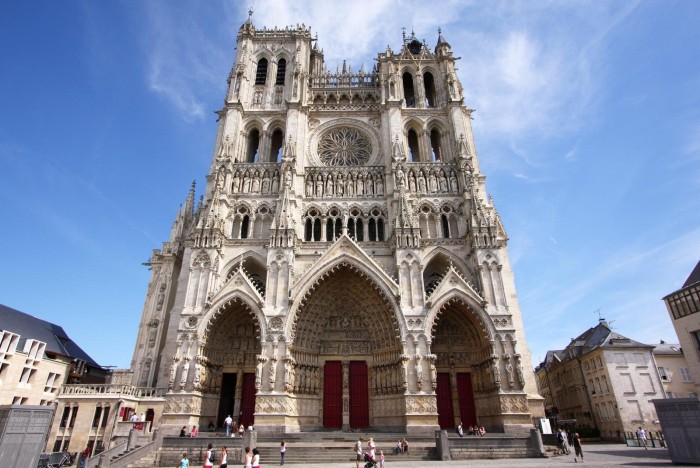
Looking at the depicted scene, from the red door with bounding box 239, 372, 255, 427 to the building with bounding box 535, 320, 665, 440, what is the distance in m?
19.9

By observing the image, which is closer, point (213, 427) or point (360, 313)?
point (213, 427)

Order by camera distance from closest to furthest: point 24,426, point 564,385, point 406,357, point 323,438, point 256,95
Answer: point 24,426 < point 323,438 < point 406,357 < point 256,95 < point 564,385

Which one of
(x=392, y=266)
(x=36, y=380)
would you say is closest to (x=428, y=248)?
(x=392, y=266)

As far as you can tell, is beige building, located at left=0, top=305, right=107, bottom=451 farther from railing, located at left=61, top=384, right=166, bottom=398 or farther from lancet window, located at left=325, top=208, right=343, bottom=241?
lancet window, located at left=325, top=208, right=343, bottom=241

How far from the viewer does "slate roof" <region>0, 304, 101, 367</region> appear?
23922 mm

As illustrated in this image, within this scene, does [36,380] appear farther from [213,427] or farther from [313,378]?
[313,378]

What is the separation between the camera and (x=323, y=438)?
17203mm

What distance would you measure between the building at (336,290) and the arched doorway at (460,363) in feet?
0.23

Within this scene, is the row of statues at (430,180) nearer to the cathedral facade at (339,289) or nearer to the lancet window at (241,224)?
the cathedral facade at (339,289)

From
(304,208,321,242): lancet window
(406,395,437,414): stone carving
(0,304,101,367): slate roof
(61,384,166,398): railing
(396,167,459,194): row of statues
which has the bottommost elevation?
(406,395,437,414): stone carving

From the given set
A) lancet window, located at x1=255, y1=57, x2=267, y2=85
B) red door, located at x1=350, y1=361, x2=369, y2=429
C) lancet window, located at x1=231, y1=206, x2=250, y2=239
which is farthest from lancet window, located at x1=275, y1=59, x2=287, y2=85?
red door, located at x1=350, y1=361, x2=369, y2=429

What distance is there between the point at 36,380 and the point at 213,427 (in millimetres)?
11590

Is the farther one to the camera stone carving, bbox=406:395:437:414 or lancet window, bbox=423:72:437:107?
lancet window, bbox=423:72:437:107

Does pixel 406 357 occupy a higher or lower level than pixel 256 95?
lower
